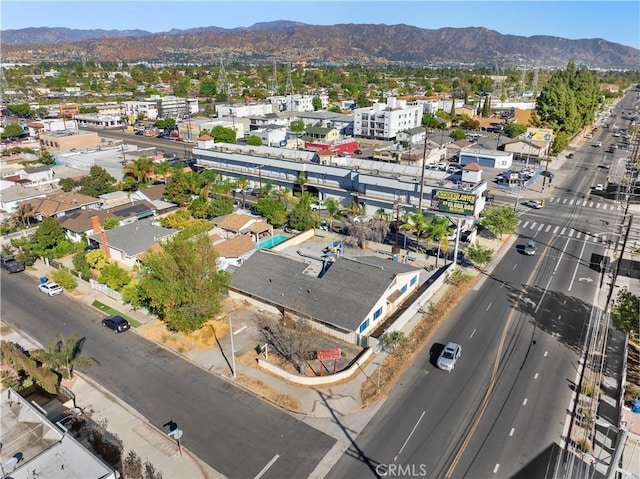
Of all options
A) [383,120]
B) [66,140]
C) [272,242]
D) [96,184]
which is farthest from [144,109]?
[272,242]

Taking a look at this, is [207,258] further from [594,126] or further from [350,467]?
[594,126]

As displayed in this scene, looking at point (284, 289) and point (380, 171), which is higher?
point (380, 171)

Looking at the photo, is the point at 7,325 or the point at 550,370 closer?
the point at 550,370

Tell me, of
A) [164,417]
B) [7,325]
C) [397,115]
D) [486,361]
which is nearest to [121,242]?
[7,325]

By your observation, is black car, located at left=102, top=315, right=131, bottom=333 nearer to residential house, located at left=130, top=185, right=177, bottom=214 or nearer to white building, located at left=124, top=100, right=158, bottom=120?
residential house, located at left=130, top=185, right=177, bottom=214

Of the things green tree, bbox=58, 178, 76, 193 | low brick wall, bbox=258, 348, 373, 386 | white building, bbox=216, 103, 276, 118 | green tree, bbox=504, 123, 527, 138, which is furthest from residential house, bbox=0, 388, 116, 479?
white building, bbox=216, 103, 276, 118

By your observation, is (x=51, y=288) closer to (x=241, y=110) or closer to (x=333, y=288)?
(x=333, y=288)
